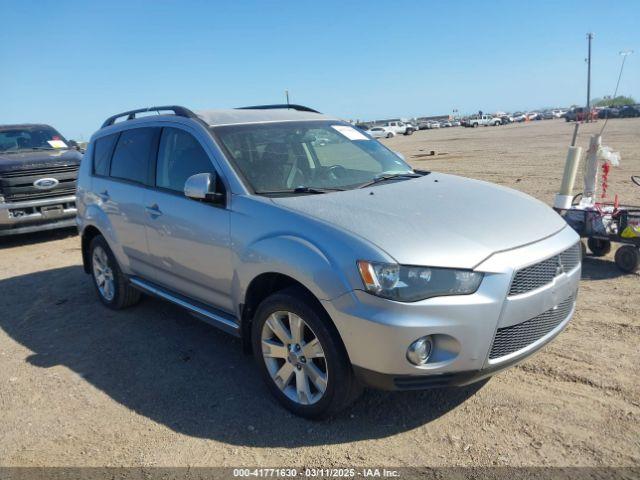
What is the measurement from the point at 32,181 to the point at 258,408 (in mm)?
7325

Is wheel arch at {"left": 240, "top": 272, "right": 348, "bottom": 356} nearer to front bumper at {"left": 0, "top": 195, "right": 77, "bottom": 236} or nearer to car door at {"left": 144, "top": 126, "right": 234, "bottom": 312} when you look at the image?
car door at {"left": 144, "top": 126, "right": 234, "bottom": 312}

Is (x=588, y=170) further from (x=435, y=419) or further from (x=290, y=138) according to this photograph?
(x=435, y=419)

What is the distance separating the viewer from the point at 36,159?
9.13 meters

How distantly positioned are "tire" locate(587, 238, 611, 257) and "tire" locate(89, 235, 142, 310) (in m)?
5.18

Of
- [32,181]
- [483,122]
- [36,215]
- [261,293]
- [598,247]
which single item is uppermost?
[483,122]

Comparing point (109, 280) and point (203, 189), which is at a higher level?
point (203, 189)

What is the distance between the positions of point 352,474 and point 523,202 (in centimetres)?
215

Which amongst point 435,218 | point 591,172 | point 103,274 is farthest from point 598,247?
point 103,274

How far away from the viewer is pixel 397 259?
107 inches

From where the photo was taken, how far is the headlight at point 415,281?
2701 millimetres

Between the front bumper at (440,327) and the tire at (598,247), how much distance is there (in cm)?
382

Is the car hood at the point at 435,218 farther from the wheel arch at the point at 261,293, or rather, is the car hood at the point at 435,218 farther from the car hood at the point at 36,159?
the car hood at the point at 36,159

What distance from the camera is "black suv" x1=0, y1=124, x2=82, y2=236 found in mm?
8648

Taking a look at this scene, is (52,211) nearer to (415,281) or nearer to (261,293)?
(261,293)
